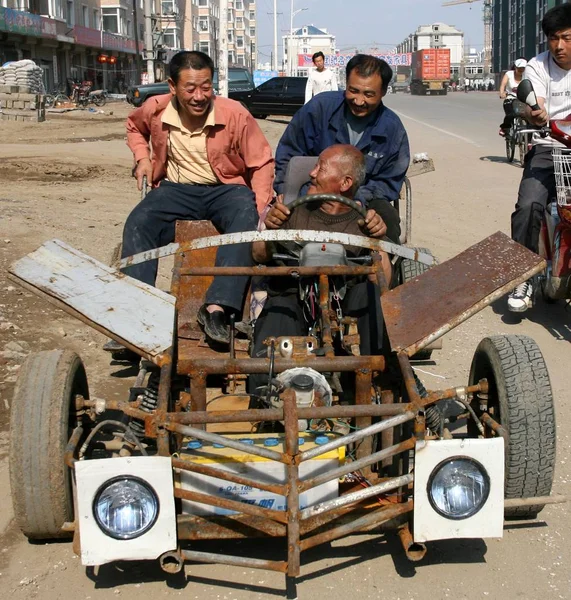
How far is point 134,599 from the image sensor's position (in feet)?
10.1

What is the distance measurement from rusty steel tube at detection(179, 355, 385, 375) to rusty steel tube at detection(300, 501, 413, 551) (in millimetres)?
699

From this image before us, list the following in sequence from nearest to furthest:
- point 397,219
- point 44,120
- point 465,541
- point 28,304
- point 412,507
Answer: point 412,507 → point 465,541 → point 397,219 → point 28,304 → point 44,120

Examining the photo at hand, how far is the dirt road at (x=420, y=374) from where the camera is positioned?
3135 mm

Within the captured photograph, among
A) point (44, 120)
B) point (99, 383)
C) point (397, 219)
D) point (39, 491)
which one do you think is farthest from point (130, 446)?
point (44, 120)

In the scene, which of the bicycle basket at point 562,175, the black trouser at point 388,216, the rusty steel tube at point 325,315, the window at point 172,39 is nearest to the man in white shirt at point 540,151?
the bicycle basket at point 562,175

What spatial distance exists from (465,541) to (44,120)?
2660 cm

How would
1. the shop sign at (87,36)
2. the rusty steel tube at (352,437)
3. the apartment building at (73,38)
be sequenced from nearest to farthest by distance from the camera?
the rusty steel tube at (352,437), the apartment building at (73,38), the shop sign at (87,36)

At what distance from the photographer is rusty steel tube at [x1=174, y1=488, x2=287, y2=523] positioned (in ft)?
9.12

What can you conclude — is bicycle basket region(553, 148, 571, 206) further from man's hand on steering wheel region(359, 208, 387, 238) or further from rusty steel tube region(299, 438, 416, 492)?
rusty steel tube region(299, 438, 416, 492)

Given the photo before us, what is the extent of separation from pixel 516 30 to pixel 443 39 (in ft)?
70.2

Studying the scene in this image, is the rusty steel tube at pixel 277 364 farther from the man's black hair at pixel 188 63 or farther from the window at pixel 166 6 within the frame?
the window at pixel 166 6

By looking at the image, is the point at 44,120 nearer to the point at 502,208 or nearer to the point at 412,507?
the point at 502,208

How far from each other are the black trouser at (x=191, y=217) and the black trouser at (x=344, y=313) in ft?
2.36

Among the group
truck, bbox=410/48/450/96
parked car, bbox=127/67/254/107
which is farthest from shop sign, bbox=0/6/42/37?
truck, bbox=410/48/450/96
